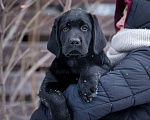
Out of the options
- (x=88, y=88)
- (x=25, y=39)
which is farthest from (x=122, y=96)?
(x=25, y=39)

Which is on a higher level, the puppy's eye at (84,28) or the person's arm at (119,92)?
the puppy's eye at (84,28)

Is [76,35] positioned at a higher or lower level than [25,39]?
higher

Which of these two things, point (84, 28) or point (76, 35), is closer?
point (76, 35)

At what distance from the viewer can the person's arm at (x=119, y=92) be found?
6.42 feet

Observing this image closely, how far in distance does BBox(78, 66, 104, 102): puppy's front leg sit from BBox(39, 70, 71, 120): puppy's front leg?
0.67 ft

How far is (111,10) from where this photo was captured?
7324mm

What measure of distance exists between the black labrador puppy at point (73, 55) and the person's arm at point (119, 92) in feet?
0.58

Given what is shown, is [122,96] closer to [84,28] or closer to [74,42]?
[74,42]

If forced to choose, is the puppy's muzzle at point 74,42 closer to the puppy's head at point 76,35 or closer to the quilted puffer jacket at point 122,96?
the puppy's head at point 76,35

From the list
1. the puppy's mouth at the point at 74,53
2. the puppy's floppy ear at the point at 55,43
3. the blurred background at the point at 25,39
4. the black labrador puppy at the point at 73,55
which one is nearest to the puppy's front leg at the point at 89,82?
the black labrador puppy at the point at 73,55

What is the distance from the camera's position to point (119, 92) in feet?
6.42

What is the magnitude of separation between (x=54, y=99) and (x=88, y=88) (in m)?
0.33

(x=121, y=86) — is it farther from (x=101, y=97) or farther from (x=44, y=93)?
(x=44, y=93)

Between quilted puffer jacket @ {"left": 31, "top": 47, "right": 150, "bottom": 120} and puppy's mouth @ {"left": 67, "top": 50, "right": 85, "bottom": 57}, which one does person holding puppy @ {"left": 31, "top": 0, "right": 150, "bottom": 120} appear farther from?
puppy's mouth @ {"left": 67, "top": 50, "right": 85, "bottom": 57}
